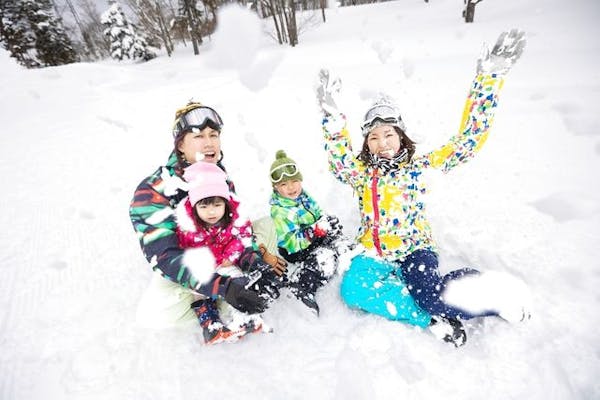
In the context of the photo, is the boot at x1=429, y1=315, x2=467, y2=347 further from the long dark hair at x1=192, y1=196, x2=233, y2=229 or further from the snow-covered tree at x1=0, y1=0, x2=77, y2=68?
the snow-covered tree at x1=0, y1=0, x2=77, y2=68

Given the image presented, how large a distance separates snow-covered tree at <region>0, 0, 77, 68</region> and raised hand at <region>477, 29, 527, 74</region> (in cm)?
2401

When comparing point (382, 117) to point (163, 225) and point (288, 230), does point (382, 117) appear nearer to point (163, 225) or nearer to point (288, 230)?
point (288, 230)

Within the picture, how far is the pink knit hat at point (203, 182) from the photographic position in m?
1.73

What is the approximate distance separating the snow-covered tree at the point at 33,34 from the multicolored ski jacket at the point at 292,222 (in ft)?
75.9

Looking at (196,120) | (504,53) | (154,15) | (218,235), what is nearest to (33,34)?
(154,15)

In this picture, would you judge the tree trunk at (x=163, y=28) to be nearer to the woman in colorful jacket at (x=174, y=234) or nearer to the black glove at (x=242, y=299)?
the woman in colorful jacket at (x=174, y=234)

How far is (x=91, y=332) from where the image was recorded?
189cm

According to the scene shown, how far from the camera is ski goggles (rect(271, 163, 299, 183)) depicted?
7.45ft

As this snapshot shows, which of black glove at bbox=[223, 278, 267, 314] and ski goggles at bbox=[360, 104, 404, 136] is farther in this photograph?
ski goggles at bbox=[360, 104, 404, 136]

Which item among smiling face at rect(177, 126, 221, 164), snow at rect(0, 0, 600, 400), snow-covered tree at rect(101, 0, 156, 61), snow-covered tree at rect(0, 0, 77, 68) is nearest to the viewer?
snow at rect(0, 0, 600, 400)

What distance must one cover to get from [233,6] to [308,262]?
2234cm

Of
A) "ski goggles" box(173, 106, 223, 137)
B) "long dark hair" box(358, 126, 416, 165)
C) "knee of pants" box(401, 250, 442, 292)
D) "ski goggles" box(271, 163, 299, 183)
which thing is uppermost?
"ski goggles" box(173, 106, 223, 137)

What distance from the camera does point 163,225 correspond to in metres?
1.76

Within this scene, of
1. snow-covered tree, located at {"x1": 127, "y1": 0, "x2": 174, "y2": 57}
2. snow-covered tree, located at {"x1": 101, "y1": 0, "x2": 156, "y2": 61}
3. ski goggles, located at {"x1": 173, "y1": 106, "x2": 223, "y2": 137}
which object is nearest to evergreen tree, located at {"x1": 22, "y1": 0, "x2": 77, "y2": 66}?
snow-covered tree, located at {"x1": 101, "y1": 0, "x2": 156, "y2": 61}
